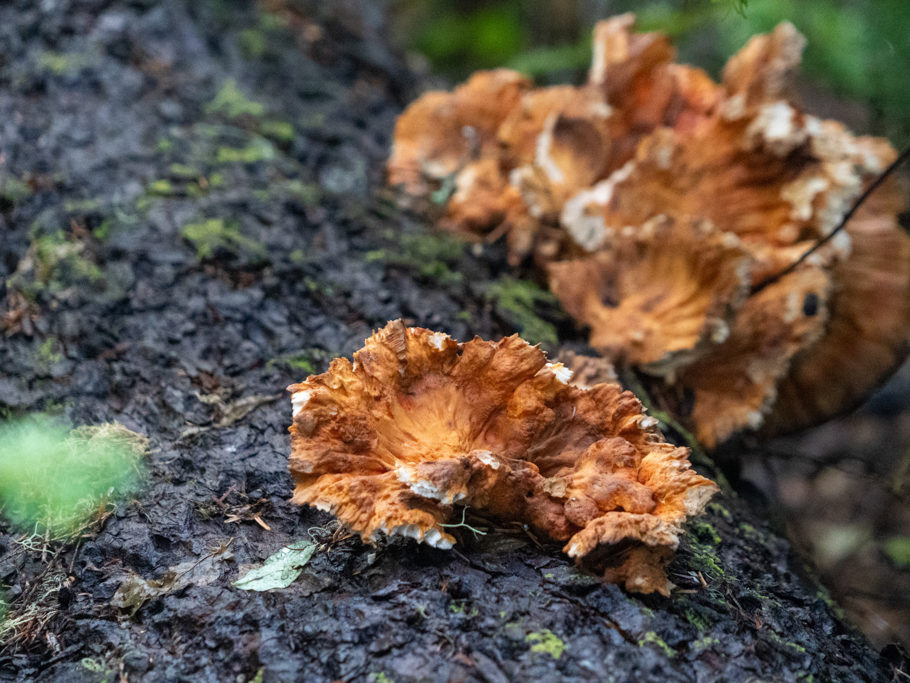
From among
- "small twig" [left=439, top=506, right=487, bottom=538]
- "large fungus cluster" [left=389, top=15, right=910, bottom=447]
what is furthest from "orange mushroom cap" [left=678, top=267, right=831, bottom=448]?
"small twig" [left=439, top=506, right=487, bottom=538]

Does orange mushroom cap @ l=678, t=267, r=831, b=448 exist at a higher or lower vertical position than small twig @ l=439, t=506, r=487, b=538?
lower

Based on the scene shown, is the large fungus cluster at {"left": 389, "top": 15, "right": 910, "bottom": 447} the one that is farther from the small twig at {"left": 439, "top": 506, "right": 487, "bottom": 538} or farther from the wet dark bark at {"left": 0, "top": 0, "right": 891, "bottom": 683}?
the small twig at {"left": 439, "top": 506, "right": 487, "bottom": 538}

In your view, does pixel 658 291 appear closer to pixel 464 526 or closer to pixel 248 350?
pixel 464 526

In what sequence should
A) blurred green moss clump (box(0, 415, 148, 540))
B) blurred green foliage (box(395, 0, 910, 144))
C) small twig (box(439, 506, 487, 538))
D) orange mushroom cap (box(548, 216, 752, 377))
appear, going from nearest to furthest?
small twig (box(439, 506, 487, 538))
blurred green moss clump (box(0, 415, 148, 540))
orange mushroom cap (box(548, 216, 752, 377))
blurred green foliage (box(395, 0, 910, 144))

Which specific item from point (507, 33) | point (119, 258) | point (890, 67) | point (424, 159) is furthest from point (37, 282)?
point (507, 33)

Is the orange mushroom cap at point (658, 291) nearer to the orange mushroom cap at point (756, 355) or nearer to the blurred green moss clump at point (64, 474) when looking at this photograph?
the orange mushroom cap at point (756, 355)

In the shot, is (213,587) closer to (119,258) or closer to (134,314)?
(134,314)
